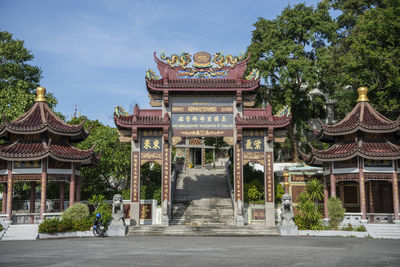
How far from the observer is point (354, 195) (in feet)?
78.0

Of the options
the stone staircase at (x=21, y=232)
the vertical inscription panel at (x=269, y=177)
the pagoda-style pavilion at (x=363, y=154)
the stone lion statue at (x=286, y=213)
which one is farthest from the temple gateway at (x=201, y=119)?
the stone staircase at (x=21, y=232)

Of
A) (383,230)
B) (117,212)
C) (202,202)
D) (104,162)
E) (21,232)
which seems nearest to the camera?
(21,232)

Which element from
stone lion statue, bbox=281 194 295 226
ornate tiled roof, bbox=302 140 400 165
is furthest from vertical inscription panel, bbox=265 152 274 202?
stone lion statue, bbox=281 194 295 226

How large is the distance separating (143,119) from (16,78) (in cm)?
1258

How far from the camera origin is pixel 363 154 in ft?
63.3

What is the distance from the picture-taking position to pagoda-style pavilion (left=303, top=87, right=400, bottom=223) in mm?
19547

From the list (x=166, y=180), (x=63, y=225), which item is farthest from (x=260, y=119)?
(x=63, y=225)

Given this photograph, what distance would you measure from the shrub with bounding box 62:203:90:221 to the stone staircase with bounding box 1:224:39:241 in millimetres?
1432

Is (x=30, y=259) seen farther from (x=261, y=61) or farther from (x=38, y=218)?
(x=261, y=61)

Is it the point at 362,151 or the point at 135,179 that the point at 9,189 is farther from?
the point at 362,151

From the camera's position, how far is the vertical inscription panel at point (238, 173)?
21641 millimetres

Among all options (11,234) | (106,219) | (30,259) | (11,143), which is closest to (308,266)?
(30,259)

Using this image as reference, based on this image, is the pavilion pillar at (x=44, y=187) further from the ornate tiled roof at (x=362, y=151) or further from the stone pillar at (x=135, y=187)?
the ornate tiled roof at (x=362, y=151)

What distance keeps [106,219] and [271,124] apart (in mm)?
10300
